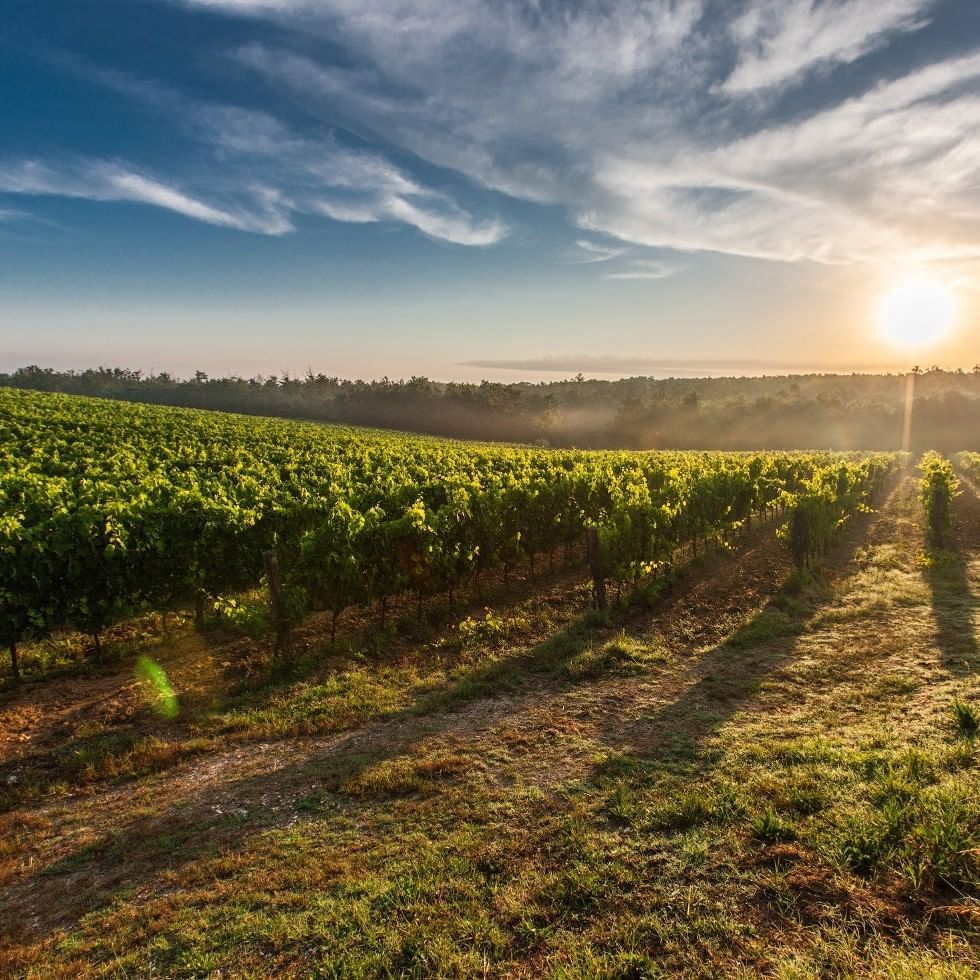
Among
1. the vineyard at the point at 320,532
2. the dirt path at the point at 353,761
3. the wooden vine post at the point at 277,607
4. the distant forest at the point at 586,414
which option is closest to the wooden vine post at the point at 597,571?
the vineyard at the point at 320,532

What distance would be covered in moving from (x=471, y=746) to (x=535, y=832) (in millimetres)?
1912

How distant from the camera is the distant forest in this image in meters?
85.9

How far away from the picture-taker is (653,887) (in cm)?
430

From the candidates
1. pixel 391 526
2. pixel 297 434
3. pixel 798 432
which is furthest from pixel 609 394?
pixel 391 526

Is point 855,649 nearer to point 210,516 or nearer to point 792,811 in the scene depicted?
point 792,811

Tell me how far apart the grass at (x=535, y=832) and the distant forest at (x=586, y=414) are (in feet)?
244

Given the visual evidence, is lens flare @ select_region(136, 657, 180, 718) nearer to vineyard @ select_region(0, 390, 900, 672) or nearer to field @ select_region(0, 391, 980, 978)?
field @ select_region(0, 391, 980, 978)

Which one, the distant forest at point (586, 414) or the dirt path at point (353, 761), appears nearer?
the dirt path at point (353, 761)

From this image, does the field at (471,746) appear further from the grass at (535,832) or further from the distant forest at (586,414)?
the distant forest at (586,414)

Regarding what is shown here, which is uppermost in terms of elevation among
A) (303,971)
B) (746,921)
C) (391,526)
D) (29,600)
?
(391,526)

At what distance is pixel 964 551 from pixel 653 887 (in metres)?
18.2

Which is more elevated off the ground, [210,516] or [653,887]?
[210,516]

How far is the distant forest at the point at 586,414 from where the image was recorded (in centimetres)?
8588

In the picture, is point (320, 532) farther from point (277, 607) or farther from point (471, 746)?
point (471, 746)
